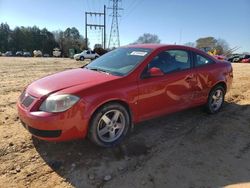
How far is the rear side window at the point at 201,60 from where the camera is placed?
18.5 feet

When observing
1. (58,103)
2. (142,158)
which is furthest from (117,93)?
(142,158)

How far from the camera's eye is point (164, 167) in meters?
3.79

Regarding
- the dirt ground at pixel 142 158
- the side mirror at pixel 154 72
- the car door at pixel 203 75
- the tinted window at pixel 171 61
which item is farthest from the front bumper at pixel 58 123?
the car door at pixel 203 75

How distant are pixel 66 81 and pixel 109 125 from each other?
37.1 inches

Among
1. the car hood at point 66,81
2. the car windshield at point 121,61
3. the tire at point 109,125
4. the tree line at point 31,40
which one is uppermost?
the tree line at point 31,40

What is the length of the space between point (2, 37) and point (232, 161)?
339ft

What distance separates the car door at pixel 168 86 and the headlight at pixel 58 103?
1177 millimetres

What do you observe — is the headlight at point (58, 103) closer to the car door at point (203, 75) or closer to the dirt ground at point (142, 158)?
the dirt ground at point (142, 158)

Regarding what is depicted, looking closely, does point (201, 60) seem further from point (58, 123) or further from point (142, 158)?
point (58, 123)

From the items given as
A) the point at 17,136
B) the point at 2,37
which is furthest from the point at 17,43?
the point at 17,136

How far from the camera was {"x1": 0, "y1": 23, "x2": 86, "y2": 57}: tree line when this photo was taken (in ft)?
314

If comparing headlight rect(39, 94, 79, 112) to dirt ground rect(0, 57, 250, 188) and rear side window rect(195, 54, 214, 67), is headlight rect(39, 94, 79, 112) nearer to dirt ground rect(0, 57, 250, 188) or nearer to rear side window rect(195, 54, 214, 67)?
dirt ground rect(0, 57, 250, 188)

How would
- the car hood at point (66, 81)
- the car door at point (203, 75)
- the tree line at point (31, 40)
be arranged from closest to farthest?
1. the car hood at point (66, 81)
2. the car door at point (203, 75)
3. the tree line at point (31, 40)

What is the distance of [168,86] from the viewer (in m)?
4.90
